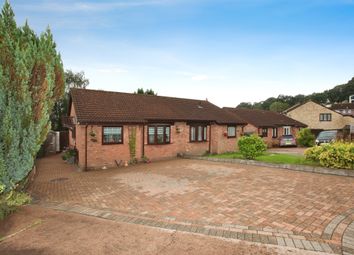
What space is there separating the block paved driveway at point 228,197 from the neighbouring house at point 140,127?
2.61m

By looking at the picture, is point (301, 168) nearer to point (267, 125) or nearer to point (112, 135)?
point (112, 135)

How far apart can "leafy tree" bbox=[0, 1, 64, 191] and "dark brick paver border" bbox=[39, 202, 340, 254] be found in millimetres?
2175

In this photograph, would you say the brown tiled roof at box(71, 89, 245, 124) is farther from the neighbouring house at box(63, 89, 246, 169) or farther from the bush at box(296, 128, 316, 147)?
the bush at box(296, 128, 316, 147)

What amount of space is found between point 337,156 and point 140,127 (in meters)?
11.9

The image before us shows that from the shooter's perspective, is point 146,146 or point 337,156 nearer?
point 337,156

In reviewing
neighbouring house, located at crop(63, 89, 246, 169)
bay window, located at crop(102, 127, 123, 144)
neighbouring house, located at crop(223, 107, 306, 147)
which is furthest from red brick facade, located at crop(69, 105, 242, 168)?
neighbouring house, located at crop(223, 107, 306, 147)

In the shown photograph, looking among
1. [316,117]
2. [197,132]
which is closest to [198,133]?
[197,132]

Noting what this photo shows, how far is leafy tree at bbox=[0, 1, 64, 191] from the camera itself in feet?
18.9

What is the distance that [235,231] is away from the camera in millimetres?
4891

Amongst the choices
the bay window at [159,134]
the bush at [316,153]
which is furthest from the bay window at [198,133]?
the bush at [316,153]

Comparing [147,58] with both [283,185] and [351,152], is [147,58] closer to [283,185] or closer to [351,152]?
[283,185]

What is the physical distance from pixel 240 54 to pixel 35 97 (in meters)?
14.7

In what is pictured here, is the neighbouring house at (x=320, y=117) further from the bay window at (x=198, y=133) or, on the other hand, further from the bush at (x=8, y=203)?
the bush at (x=8, y=203)

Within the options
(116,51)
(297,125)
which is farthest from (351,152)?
(297,125)
